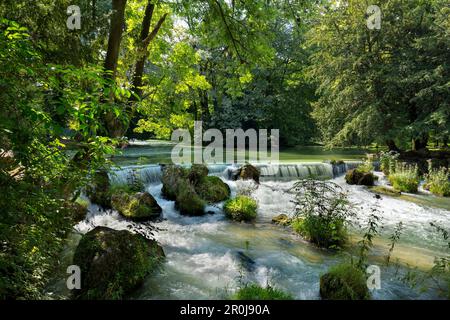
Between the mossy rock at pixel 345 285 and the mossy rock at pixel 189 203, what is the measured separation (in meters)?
5.54

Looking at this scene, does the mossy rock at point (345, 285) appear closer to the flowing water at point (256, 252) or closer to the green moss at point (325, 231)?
the flowing water at point (256, 252)

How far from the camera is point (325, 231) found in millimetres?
7793

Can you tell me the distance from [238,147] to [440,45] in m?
18.1

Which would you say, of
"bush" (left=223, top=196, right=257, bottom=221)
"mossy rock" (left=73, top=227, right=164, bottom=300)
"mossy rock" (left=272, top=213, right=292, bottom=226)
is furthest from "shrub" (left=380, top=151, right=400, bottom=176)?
"mossy rock" (left=73, top=227, right=164, bottom=300)

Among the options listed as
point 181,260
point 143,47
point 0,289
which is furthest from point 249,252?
point 0,289

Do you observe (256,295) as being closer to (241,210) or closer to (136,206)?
(241,210)

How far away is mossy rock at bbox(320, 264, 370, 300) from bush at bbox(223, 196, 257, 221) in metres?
4.58

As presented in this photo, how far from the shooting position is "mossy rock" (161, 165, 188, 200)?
11.9 meters

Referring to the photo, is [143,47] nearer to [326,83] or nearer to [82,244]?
[82,244]

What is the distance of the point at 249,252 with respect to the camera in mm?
7543

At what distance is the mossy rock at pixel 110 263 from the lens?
5.15m

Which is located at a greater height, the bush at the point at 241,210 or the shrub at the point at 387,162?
the shrub at the point at 387,162

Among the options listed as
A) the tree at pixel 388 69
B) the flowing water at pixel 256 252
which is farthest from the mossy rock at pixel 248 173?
the tree at pixel 388 69

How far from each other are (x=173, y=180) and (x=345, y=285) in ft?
26.3
